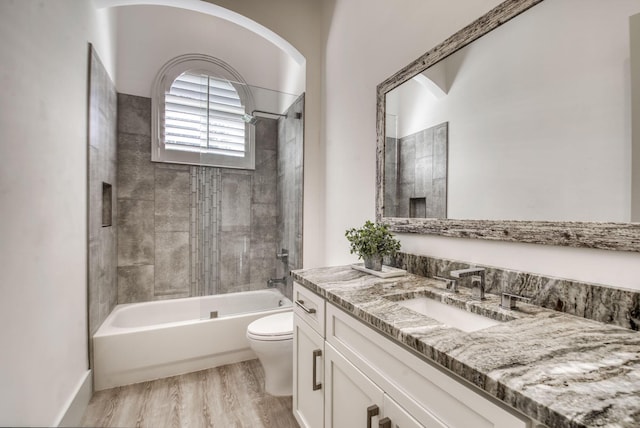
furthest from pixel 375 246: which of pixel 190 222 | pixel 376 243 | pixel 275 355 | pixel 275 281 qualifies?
pixel 190 222

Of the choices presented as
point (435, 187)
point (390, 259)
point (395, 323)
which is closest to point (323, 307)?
point (395, 323)

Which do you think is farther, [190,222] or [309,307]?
[190,222]

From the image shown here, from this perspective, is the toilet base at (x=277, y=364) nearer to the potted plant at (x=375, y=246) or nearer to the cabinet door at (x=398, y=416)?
the potted plant at (x=375, y=246)

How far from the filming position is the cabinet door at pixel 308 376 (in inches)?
41.5

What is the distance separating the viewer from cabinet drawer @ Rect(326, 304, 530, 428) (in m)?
0.46

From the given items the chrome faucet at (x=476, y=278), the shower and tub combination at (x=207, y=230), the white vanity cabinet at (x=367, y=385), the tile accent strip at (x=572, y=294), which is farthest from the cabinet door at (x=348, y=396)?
the shower and tub combination at (x=207, y=230)

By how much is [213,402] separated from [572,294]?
1.51 m

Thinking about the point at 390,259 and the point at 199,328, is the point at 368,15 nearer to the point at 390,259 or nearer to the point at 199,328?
the point at 390,259

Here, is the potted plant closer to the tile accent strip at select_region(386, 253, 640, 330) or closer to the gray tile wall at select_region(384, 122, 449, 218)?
the gray tile wall at select_region(384, 122, 449, 218)

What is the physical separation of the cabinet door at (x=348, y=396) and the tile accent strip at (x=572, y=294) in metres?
0.53

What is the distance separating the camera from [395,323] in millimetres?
681

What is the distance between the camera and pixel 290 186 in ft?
7.57

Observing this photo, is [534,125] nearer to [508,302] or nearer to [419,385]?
[508,302]

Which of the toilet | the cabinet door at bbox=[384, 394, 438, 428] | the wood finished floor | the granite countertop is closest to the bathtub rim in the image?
the wood finished floor
